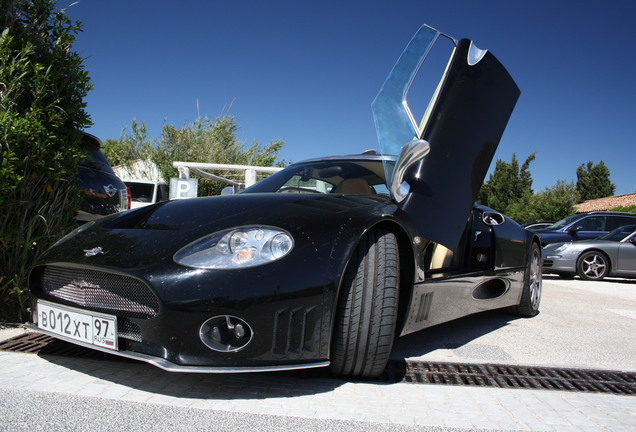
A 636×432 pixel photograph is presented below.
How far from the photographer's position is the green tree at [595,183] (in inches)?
1955

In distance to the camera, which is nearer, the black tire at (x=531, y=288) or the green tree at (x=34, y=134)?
the green tree at (x=34, y=134)

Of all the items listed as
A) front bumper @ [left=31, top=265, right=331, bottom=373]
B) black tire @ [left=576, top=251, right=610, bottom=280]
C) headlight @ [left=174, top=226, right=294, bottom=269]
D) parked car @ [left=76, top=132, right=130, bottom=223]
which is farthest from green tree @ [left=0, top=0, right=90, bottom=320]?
black tire @ [left=576, top=251, right=610, bottom=280]

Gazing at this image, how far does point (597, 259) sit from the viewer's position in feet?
28.8

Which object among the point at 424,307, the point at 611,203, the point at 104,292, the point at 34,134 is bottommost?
the point at 424,307

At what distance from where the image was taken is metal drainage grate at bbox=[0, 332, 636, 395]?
235 centimetres

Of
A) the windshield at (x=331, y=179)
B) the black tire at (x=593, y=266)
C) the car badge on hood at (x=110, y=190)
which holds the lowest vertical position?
the black tire at (x=593, y=266)

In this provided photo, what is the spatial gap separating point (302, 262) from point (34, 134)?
208cm

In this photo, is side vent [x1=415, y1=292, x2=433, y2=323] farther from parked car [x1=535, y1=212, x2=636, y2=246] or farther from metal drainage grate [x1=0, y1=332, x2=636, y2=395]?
parked car [x1=535, y1=212, x2=636, y2=246]

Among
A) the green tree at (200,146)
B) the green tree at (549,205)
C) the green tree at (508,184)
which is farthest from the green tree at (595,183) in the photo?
the green tree at (200,146)

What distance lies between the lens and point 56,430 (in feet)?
5.32

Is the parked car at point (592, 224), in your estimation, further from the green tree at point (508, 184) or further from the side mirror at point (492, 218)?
the green tree at point (508, 184)

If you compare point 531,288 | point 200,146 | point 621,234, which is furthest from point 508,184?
point 531,288

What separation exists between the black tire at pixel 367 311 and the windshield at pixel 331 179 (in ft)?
2.71

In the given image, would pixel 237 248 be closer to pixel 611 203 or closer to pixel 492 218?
pixel 492 218
